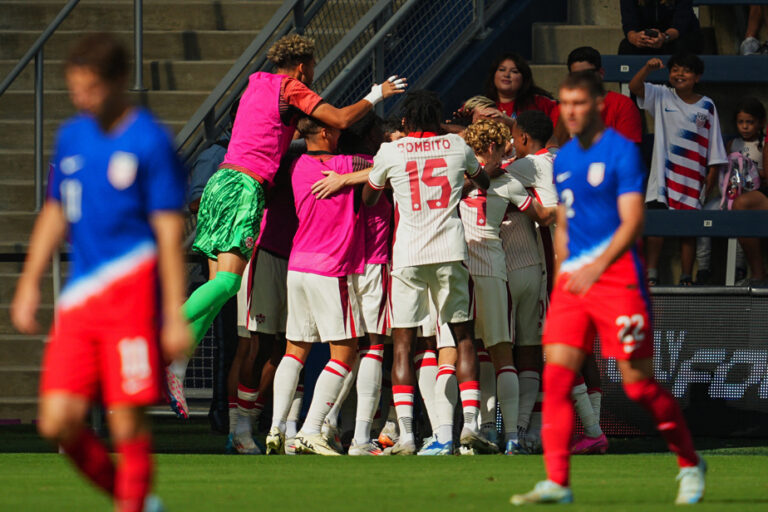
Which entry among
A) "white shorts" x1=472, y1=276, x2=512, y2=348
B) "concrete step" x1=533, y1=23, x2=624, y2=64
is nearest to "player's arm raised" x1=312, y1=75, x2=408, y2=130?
"white shorts" x1=472, y1=276, x2=512, y2=348

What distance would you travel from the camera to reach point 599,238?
631 cm

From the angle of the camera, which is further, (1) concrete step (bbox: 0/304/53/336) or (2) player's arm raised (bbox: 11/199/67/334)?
(1) concrete step (bbox: 0/304/53/336)

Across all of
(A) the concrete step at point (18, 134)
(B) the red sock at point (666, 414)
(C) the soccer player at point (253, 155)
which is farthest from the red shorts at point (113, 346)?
(A) the concrete step at point (18, 134)

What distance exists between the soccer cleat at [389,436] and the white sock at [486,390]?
0.64 m

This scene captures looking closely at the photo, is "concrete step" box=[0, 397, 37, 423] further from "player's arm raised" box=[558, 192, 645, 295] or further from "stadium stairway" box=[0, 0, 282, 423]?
"player's arm raised" box=[558, 192, 645, 295]

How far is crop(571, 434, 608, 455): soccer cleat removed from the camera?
369 inches

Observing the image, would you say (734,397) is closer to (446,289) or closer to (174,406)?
(446,289)

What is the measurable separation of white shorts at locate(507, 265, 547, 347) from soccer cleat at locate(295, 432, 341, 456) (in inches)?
60.2

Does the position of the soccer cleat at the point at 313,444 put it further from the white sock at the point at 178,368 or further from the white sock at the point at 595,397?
the white sock at the point at 595,397

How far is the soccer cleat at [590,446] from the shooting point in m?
9.38

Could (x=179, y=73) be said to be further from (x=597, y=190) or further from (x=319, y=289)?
(x=597, y=190)

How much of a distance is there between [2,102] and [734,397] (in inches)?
325

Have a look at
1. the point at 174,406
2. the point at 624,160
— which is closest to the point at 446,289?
the point at 174,406

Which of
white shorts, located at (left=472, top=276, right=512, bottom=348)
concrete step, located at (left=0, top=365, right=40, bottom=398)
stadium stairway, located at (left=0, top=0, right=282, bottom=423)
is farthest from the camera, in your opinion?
stadium stairway, located at (left=0, top=0, right=282, bottom=423)
